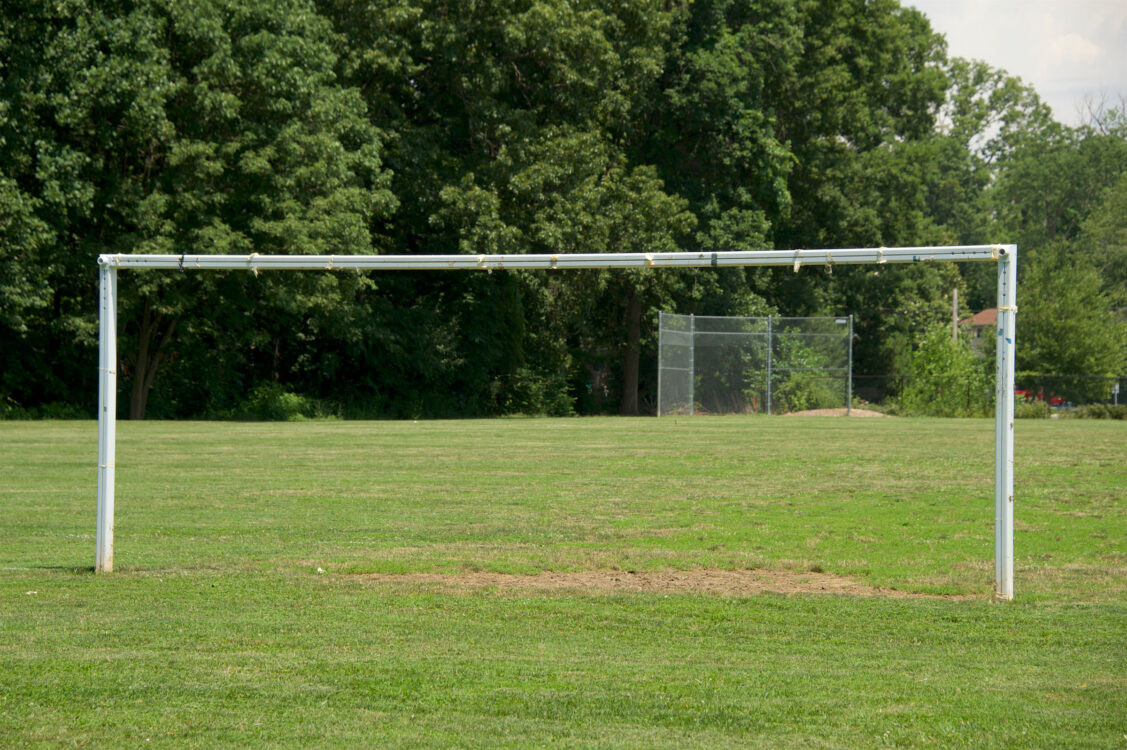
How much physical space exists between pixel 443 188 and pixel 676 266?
28.7 m

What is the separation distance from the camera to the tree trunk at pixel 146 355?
3391 centimetres

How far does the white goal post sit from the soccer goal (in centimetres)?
2869

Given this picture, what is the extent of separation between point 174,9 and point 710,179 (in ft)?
79.7

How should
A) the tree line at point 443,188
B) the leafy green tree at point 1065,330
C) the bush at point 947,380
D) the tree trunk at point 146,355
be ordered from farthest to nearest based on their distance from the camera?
the leafy green tree at point 1065,330 < the bush at point 947,380 < the tree trunk at point 146,355 < the tree line at point 443,188

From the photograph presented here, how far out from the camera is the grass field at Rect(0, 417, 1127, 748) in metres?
5.59

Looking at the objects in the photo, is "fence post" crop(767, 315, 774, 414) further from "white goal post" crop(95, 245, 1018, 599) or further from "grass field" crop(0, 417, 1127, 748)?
"white goal post" crop(95, 245, 1018, 599)

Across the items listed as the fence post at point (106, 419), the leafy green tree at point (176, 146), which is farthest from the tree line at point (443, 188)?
the fence post at point (106, 419)

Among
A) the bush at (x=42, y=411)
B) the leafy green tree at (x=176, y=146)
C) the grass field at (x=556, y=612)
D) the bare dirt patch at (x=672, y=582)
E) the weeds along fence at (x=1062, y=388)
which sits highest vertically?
the leafy green tree at (x=176, y=146)

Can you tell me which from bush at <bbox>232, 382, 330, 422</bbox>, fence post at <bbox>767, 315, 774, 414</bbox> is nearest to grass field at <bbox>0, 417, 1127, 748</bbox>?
bush at <bbox>232, 382, 330, 422</bbox>

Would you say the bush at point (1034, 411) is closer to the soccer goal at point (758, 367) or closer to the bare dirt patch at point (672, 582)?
the soccer goal at point (758, 367)

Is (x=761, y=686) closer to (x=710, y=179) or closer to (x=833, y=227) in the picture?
(x=710, y=179)

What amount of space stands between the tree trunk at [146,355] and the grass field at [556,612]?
16.0 metres

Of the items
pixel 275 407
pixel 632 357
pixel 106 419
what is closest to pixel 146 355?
pixel 275 407

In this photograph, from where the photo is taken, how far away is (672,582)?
9.67 m
